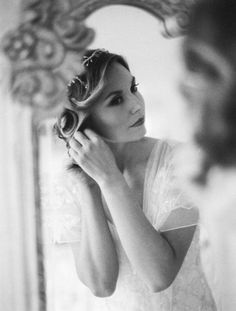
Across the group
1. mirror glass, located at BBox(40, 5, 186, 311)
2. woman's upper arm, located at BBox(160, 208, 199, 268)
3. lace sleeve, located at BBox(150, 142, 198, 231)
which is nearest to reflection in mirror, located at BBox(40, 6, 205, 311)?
mirror glass, located at BBox(40, 5, 186, 311)

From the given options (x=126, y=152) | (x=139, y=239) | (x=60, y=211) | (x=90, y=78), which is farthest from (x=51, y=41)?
(x=139, y=239)

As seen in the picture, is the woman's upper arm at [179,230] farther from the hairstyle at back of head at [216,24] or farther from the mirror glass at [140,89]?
the hairstyle at back of head at [216,24]

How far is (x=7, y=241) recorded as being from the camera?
146cm

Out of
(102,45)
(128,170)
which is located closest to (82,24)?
(102,45)

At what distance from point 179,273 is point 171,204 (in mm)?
193

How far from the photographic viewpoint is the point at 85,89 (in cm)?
138

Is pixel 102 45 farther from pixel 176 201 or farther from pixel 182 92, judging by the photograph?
pixel 176 201

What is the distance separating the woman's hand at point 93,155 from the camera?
1370mm

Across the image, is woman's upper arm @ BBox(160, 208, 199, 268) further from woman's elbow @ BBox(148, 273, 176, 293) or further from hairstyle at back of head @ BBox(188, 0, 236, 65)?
hairstyle at back of head @ BBox(188, 0, 236, 65)

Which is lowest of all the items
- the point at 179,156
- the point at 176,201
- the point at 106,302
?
the point at 106,302

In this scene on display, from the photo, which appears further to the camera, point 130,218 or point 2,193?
point 2,193

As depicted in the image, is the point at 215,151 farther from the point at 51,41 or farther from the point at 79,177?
the point at 51,41

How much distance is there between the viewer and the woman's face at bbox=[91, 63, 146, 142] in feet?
4.52

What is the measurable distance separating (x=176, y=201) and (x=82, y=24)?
0.58 meters
